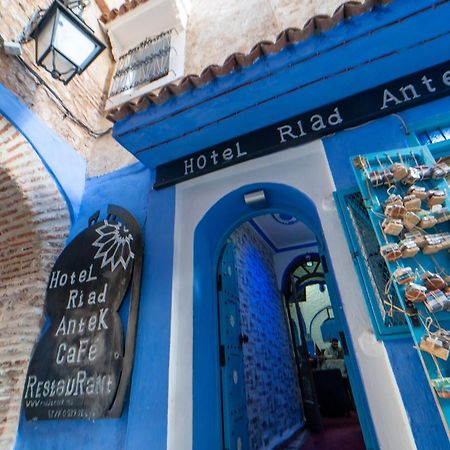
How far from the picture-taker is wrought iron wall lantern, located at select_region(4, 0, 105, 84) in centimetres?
279

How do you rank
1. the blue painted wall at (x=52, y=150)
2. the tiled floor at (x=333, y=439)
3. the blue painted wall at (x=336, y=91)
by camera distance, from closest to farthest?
the blue painted wall at (x=336, y=91) < the blue painted wall at (x=52, y=150) < the tiled floor at (x=333, y=439)

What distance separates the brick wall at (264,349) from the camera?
4.00m

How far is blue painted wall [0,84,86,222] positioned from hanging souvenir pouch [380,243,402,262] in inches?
133

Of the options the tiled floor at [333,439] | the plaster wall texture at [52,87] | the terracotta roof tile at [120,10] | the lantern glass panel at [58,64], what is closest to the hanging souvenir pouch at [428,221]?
the lantern glass panel at [58,64]

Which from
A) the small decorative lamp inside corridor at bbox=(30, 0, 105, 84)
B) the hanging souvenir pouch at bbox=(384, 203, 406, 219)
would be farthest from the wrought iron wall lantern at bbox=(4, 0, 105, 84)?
the hanging souvenir pouch at bbox=(384, 203, 406, 219)

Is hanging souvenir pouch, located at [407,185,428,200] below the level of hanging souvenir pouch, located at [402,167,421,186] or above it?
below

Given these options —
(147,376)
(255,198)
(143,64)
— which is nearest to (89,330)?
(147,376)

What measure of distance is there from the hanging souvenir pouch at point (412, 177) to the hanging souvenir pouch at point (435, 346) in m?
0.95

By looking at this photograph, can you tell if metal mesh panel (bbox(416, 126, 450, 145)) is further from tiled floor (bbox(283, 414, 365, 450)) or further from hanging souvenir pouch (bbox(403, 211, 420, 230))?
tiled floor (bbox(283, 414, 365, 450))

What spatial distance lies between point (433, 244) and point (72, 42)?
3542 millimetres

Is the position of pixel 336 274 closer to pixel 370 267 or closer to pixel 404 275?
pixel 370 267

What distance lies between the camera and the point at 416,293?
1.55 metres

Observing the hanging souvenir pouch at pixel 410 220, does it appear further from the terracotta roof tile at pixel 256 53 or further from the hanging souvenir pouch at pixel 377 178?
the terracotta roof tile at pixel 256 53

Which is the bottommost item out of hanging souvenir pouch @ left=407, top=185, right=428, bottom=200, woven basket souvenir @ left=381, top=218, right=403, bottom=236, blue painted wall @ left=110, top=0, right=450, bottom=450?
woven basket souvenir @ left=381, top=218, right=403, bottom=236
